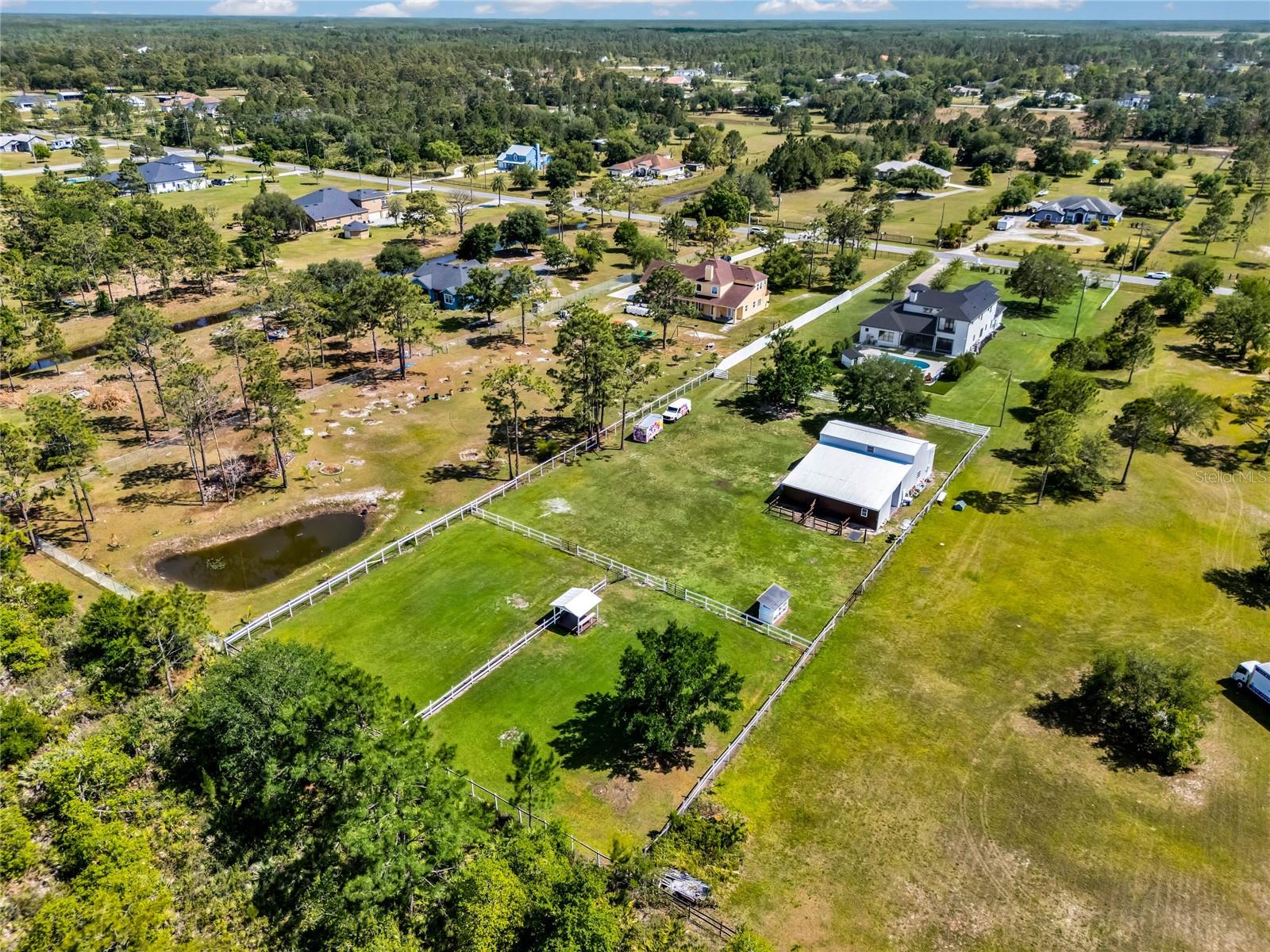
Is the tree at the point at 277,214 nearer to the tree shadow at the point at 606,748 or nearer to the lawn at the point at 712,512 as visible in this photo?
the lawn at the point at 712,512

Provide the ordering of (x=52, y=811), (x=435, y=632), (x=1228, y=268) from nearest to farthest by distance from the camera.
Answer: (x=52, y=811) → (x=435, y=632) → (x=1228, y=268)

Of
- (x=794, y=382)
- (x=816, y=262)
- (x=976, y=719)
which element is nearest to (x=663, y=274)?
(x=794, y=382)

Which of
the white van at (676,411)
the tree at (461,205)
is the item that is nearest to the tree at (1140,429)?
the white van at (676,411)

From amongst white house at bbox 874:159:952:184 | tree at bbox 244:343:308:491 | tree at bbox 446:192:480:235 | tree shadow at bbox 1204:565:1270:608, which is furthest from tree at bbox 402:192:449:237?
tree shadow at bbox 1204:565:1270:608

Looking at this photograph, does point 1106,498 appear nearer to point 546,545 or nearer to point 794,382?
point 794,382

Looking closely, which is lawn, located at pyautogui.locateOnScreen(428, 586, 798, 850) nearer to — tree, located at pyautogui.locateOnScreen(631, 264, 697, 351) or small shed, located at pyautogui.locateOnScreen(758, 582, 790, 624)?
small shed, located at pyautogui.locateOnScreen(758, 582, 790, 624)

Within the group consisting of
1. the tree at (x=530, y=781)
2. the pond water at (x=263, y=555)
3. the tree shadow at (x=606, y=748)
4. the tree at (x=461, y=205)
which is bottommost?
the pond water at (x=263, y=555)

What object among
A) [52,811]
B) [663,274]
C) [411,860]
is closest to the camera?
[411,860]
